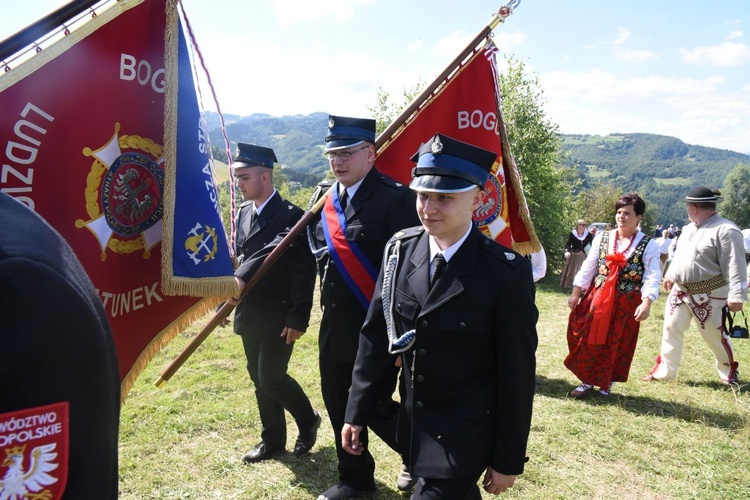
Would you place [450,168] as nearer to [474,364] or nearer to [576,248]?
[474,364]

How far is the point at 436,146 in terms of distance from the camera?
93.4 inches

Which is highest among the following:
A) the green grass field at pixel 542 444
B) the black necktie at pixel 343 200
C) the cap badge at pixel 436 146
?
the cap badge at pixel 436 146

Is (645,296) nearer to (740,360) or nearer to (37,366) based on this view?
(740,360)

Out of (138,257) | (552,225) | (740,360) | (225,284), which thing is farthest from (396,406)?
(552,225)

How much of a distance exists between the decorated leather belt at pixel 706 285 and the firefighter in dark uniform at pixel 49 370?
6401 millimetres

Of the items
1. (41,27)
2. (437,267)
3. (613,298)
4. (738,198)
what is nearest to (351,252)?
(437,267)

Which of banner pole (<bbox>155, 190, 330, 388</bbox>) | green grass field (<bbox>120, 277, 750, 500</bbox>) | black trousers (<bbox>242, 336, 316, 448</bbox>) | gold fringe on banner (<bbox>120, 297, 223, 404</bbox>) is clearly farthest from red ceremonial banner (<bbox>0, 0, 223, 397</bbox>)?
green grass field (<bbox>120, 277, 750, 500</bbox>)

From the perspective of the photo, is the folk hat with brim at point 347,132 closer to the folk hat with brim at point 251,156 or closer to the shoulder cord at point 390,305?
the folk hat with brim at point 251,156

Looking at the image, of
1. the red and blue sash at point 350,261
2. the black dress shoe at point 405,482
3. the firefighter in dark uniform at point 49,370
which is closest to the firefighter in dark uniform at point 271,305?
the red and blue sash at point 350,261

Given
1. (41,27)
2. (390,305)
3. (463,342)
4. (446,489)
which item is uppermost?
(41,27)

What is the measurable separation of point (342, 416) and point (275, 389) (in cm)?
66

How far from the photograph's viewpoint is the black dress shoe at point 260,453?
3.99 metres

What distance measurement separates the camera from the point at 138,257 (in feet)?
7.81

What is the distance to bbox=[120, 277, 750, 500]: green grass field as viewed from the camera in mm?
3721
